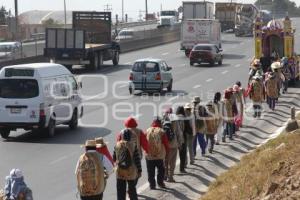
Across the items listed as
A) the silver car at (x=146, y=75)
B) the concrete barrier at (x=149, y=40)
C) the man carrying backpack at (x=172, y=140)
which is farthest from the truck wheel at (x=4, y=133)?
the concrete barrier at (x=149, y=40)

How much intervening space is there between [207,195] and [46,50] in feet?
114

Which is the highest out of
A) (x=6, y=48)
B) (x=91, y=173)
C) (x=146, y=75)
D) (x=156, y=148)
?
(x=6, y=48)

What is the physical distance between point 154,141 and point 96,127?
A: 10379 mm

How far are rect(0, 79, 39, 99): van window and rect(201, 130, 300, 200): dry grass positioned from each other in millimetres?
7059

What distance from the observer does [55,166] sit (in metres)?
17.9

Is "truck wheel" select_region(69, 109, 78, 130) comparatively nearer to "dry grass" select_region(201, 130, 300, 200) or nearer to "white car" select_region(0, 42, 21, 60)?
"dry grass" select_region(201, 130, 300, 200)

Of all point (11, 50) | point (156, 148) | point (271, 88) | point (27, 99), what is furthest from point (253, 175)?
point (11, 50)

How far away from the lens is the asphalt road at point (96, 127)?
16.3 meters

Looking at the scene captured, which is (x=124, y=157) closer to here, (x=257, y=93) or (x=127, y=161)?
(x=127, y=161)

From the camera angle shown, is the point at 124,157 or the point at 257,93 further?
the point at 257,93

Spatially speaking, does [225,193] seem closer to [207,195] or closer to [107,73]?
[207,195]

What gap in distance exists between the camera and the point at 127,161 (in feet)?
41.4

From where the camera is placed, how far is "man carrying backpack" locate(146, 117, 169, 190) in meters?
14.3

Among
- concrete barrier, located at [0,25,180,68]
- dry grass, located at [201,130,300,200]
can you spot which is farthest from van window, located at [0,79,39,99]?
concrete barrier, located at [0,25,180,68]
